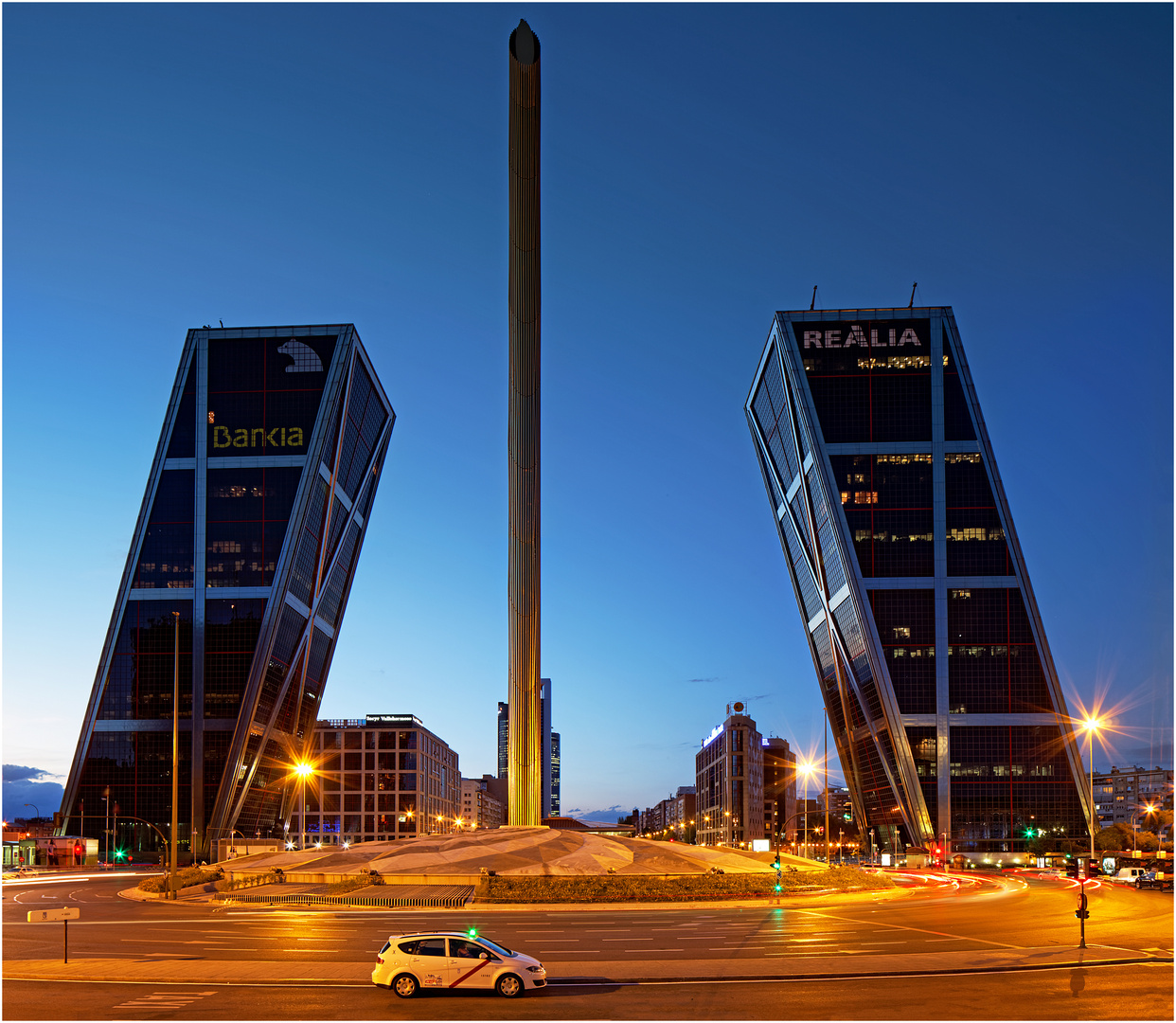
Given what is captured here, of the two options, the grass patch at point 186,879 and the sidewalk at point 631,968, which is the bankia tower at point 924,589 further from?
the sidewalk at point 631,968

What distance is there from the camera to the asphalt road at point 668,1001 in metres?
24.0

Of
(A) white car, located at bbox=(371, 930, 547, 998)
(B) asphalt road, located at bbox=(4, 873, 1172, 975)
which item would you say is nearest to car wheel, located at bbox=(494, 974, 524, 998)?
(A) white car, located at bbox=(371, 930, 547, 998)

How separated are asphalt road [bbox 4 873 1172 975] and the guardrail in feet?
6.87

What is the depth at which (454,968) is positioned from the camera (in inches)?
1061

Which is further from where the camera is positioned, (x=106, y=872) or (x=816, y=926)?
(x=106, y=872)

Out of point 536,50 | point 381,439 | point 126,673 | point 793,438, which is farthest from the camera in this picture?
point 381,439

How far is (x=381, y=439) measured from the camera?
161m

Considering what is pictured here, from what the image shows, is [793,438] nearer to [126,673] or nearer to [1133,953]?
[126,673]

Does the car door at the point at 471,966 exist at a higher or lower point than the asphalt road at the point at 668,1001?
higher

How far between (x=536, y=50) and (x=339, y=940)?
67.6 m

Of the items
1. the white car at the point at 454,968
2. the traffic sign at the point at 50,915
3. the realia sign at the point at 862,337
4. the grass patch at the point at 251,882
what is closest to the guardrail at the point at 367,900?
the grass patch at the point at 251,882

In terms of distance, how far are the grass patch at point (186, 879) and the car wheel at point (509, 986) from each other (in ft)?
139

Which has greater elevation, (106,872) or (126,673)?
(126,673)

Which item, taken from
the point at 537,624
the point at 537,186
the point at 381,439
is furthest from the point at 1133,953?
the point at 381,439
